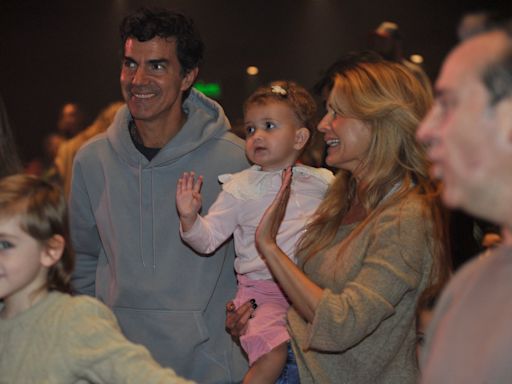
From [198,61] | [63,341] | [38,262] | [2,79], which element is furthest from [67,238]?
[2,79]

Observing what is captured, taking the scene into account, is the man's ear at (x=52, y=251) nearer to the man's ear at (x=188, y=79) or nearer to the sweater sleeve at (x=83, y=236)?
the sweater sleeve at (x=83, y=236)

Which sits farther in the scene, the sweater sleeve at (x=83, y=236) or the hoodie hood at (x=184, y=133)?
the sweater sleeve at (x=83, y=236)

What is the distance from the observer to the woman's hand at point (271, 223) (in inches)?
95.7

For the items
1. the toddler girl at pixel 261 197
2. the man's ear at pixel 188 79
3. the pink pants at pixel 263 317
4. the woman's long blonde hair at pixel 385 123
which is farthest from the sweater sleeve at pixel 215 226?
the man's ear at pixel 188 79

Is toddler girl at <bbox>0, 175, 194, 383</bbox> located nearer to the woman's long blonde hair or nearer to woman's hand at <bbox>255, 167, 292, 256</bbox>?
woman's hand at <bbox>255, 167, 292, 256</bbox>

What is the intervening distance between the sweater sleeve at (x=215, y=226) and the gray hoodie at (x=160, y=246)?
0.18m

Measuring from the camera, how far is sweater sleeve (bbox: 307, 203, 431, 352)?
226cm

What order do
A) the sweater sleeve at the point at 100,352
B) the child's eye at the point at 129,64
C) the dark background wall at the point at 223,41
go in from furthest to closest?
1. the dark background wall at the point at 223,41
2. the child's eye at the point at 129,64
3. the sweater sleeve at the point at 100,352

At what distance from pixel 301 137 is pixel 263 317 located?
0.67 meters

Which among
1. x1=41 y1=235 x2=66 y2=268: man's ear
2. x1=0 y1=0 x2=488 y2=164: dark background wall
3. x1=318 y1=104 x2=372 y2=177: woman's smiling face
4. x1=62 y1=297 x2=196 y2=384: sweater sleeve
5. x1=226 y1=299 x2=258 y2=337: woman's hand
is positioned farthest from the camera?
x1=0 y1=0 x2=488 y2=164: dark background wall

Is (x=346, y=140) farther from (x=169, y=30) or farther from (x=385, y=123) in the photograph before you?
(x=169, y=30)

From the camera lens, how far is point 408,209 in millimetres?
2371

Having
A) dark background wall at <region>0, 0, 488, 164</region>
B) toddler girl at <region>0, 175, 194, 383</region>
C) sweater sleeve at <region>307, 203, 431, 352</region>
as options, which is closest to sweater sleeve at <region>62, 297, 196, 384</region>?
toddler girl at <region>0, 175, 194, 383</region>

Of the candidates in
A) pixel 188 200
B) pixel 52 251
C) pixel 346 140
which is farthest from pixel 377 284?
pixel 52 251
